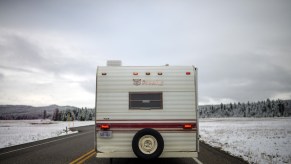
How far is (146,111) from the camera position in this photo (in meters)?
8.54

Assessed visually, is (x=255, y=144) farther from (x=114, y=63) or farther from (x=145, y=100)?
(x=114, y=63)

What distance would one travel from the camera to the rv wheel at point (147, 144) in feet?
26.5

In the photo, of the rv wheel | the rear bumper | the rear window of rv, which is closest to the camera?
the rv wheel

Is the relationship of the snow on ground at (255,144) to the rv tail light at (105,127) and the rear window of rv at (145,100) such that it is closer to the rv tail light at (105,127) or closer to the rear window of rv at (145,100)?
the rear window of rv at (145,100)

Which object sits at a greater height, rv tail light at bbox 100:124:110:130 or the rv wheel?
rv tail light at bbox 100:124:110:130

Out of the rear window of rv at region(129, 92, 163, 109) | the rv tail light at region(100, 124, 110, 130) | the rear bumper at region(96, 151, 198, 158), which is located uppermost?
the rear window of rv at region(129, 92, 163, 109)

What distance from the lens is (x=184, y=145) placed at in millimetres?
8398

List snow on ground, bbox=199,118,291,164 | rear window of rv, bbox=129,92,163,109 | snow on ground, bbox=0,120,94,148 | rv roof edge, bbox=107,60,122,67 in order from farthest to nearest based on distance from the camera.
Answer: snow on ground, bbox=0,120,94,148
snow on ground, bbox=199,118,291,164
rv roof edge, bbox=107,60,122,67
rear window of rv, bbox=129,92,163,109

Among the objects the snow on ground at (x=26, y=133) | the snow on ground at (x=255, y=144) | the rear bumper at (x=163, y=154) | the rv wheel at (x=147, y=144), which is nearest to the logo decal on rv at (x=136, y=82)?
the rv wheel at (x=147, y=144)

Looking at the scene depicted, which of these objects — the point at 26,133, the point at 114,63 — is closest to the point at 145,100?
the point at 114,63

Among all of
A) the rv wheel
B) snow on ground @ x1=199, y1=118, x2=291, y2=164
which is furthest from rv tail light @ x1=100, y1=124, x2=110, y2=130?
snow on ground @ x1=199, y1=118, x2=291, y2=164

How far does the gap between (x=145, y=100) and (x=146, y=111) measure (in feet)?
1.18

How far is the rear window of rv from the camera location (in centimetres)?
859

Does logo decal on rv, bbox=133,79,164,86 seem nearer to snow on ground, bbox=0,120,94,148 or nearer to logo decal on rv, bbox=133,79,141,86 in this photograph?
logo decal on rv, bbox=133,79,141,86
